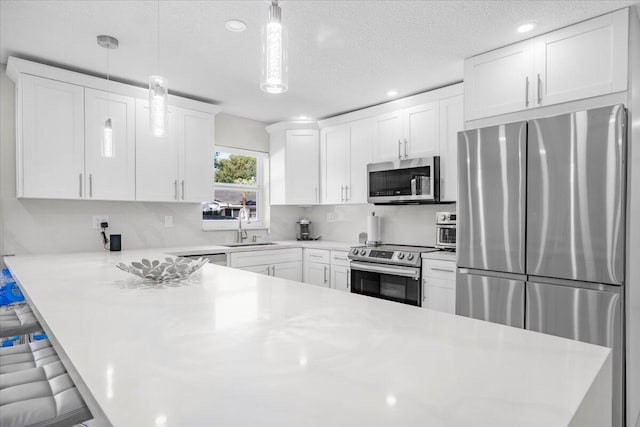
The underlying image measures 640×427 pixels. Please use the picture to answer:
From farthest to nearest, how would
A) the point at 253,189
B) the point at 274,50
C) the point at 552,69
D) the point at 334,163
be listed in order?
the point at 253,189, the point at 334,163, the point at 552,69, the point at 274,50

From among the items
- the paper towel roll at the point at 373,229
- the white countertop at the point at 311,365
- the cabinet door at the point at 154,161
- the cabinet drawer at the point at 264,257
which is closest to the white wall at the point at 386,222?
the paper towel roll at the point at 373,229

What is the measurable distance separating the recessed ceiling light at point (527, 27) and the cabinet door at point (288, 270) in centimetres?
297

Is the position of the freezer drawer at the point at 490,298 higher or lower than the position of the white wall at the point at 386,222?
lower

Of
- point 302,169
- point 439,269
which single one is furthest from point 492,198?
point 302,169

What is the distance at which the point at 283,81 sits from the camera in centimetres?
119

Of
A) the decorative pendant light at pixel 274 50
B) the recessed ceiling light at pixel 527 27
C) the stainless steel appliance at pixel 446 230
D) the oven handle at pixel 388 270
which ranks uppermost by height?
the recessed ceiling light at pixel 527 27

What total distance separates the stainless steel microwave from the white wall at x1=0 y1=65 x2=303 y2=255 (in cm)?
177

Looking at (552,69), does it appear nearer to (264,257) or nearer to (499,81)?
(499,81)

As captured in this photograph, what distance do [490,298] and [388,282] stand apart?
1.03 m

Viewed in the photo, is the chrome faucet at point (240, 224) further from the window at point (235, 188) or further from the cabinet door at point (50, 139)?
the cabinet door at point (50, 139)

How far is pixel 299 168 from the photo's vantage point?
4.48 meters

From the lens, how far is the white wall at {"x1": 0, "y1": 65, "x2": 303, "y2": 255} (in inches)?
116

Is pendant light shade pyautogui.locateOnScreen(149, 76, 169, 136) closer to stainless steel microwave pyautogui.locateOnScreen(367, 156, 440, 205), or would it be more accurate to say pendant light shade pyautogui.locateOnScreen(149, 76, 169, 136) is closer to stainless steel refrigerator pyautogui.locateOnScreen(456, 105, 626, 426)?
stainless steel refrigerator pyautogui.locateOnScreen(456, 105, 626, 426)

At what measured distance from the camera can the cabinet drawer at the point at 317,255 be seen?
4055 millimetres
